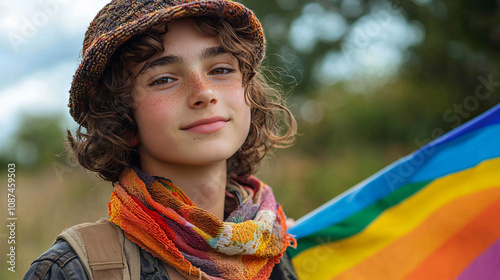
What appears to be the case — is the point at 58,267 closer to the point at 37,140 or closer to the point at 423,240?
the point at 423,240

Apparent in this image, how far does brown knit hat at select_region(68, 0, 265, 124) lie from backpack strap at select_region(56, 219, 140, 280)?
0.50 m

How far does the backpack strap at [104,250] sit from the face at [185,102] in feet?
1.09

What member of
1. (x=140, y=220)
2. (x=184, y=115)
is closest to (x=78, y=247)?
(x=140, y=220)

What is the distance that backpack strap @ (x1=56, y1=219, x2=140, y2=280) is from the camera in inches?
60.4

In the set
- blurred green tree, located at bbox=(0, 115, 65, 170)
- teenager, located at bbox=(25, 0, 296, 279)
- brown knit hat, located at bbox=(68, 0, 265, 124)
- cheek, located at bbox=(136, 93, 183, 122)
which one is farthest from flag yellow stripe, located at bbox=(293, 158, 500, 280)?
blurred green tree, located at bbox=(0, 115, 65, 170)

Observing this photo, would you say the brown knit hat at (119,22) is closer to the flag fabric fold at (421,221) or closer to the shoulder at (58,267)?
the shoulder at (58,267)

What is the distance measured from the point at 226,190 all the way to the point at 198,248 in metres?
0.44

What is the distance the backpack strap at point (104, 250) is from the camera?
1534 millimetres

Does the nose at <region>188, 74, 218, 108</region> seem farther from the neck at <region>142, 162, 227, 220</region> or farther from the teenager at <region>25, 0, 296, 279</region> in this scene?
the neck at <region>142, 162, 227, 220</region>

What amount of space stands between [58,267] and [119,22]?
870 mm

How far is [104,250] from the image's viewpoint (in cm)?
159

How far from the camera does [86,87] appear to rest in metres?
1.79

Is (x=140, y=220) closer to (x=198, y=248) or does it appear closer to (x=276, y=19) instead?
(x=198, y=248)

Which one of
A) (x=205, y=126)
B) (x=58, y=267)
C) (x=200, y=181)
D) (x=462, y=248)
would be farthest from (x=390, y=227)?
(x=58, y=267)
